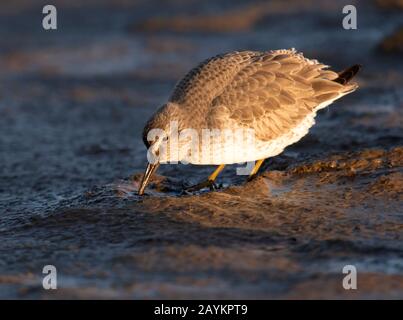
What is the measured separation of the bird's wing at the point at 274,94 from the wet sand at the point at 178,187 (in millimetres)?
648

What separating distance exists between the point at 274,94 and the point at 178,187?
1575 millimetres

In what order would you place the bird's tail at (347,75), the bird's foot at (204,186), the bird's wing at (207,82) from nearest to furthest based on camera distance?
1. the bird's wing at (207,82)
2. the bird's foot at (204,186)
3. the bird's tail at (347,75)

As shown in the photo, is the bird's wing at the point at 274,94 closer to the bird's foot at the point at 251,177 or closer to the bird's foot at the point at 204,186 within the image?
the bird's foot at the point at 251,177

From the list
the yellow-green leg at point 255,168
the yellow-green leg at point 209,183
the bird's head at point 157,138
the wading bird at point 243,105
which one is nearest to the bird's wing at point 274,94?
the wading bird at point 243,105

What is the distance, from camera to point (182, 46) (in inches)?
684

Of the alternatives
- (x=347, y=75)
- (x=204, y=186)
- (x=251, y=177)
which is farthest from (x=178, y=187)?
(x=347, y=75)

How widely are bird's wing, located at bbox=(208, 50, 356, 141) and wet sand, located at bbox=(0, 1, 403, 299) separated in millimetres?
648

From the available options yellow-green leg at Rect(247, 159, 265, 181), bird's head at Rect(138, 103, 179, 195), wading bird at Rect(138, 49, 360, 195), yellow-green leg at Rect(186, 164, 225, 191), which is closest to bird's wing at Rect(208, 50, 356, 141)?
wading bird at Rect(138, 49, 360, 195)

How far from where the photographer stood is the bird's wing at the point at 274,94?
888 cm

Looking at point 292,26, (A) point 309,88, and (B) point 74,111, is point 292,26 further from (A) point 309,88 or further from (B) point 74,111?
(A) point 309,88

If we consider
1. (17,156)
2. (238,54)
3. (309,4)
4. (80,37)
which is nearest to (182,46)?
(80,37)

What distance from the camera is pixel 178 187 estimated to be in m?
9.44

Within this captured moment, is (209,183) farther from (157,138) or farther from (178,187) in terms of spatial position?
(157,138)
